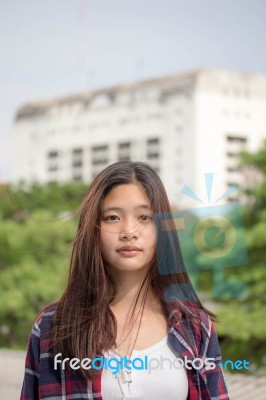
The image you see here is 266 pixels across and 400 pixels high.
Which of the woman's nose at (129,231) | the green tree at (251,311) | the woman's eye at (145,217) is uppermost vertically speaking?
the woman's eye at (145,217)

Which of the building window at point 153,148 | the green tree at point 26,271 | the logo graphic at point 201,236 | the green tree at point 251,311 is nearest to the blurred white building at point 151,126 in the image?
the building window at point 153,148

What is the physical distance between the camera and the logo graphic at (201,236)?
0.63m

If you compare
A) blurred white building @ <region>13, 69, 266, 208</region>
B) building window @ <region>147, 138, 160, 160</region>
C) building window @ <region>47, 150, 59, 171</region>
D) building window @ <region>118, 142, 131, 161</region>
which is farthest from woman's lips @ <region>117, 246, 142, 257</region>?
building window @ <region>47, 150, 59, 171</region>

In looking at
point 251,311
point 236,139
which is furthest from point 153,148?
point 251,311

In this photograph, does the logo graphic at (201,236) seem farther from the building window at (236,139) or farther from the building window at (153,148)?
the building window at (153,148)

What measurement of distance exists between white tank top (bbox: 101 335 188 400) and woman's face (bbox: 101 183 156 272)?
0.10 metres

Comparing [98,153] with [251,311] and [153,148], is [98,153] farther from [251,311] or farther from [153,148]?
[251,311]

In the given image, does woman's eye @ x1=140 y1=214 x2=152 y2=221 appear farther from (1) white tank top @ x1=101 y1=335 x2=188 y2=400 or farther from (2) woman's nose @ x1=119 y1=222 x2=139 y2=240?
(1) white tank top @ x1=101 y1=335 x2=188 y2=400

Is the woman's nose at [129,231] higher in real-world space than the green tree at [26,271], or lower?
higher

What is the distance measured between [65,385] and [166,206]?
0.20m

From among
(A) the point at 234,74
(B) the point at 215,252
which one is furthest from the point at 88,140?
(B) the point at 215,252

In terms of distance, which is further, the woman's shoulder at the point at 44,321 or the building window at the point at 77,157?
the building window at the point at 77,157

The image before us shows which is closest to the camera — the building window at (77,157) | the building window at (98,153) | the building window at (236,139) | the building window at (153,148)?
the building window at (236,139)

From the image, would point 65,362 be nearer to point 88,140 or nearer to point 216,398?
point 216,398
